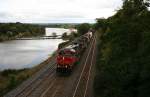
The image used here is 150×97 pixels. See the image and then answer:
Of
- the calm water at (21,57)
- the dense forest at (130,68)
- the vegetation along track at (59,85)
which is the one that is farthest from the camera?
the calm water at (21,57)

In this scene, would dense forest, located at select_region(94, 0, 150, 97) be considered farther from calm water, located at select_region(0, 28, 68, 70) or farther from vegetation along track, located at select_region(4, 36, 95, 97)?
calm water, located at select_region(0, 28, 68, 70)

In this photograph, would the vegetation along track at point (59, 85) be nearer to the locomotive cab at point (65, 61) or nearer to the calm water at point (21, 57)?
the locomotive cab at point (65, 61)

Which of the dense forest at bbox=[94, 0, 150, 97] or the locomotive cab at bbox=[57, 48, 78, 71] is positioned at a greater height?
the dense forest at bbox=[94, 0, 150, 97]

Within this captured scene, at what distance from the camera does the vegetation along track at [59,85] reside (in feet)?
104

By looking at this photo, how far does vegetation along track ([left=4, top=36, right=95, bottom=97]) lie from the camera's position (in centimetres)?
3156

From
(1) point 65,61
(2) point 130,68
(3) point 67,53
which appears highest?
(2) point 130,68

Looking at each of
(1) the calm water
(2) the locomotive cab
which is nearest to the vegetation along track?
(2) the locomotive cab

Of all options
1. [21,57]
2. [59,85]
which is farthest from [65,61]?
[21,57]

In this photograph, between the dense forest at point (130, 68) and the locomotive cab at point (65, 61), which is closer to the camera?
the dense forest at point (130, 68)

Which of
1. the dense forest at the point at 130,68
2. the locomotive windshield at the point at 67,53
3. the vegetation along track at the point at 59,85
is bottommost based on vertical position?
the vegetation along track at the point at 59,85

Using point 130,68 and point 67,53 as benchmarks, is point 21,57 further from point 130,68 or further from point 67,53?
point 130,68

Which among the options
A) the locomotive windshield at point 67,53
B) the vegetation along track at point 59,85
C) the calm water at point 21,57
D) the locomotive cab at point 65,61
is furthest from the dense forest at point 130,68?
the calm water at point 21,57

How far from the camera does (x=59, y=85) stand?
36.2 metres

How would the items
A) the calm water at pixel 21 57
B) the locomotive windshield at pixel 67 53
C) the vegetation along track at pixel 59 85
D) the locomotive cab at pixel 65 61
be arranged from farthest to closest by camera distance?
the calm water at pixel 21 57 < the locomotive windshield at pixel 67 53 < the locomotive cab at pixel 65 61 < the vegetation along track at pixel 59 85
